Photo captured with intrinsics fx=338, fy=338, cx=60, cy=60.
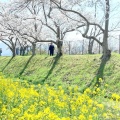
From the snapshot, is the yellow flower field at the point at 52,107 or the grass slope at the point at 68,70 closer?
the yellow flower field at the point at 52,107

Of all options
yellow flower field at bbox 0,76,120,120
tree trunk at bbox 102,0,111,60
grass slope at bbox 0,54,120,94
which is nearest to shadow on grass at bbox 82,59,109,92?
grass slope at bbox 0,54,120,94

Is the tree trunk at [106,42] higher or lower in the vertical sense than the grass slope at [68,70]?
higher

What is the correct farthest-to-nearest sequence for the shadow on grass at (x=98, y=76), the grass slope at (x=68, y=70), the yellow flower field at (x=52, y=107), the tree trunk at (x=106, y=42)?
the tree trunk at (x=106, y=42) → the grass slope at (x=68, y=70) → the shadow on grass at (x=98, y=76) → the yellow flower field at (x=52, y=107)

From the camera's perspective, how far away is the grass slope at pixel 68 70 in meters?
16.8

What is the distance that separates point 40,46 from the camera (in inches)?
1678

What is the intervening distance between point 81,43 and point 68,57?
1285cm

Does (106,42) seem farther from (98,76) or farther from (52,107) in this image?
(52,107)

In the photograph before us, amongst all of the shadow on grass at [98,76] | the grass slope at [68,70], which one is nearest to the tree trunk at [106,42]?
the grass slope at [68,70]

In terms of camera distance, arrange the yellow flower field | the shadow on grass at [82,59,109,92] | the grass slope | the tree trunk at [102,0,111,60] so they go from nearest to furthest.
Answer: the yellow flower field
the shadow on grass at [82,59,109,92]
the grass slope
the tree trunk at [102,0,111,60]

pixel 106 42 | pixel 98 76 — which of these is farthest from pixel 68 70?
pixel 98 76

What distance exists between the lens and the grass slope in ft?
55.1

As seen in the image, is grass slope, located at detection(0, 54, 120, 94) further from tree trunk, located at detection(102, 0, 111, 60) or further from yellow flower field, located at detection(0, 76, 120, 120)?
yellow flower field, located at detection(0, 76, 120, 120)

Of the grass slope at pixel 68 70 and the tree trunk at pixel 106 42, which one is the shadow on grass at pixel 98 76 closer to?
the grass slope at pixel 68 70

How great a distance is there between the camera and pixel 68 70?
66.5 feet
